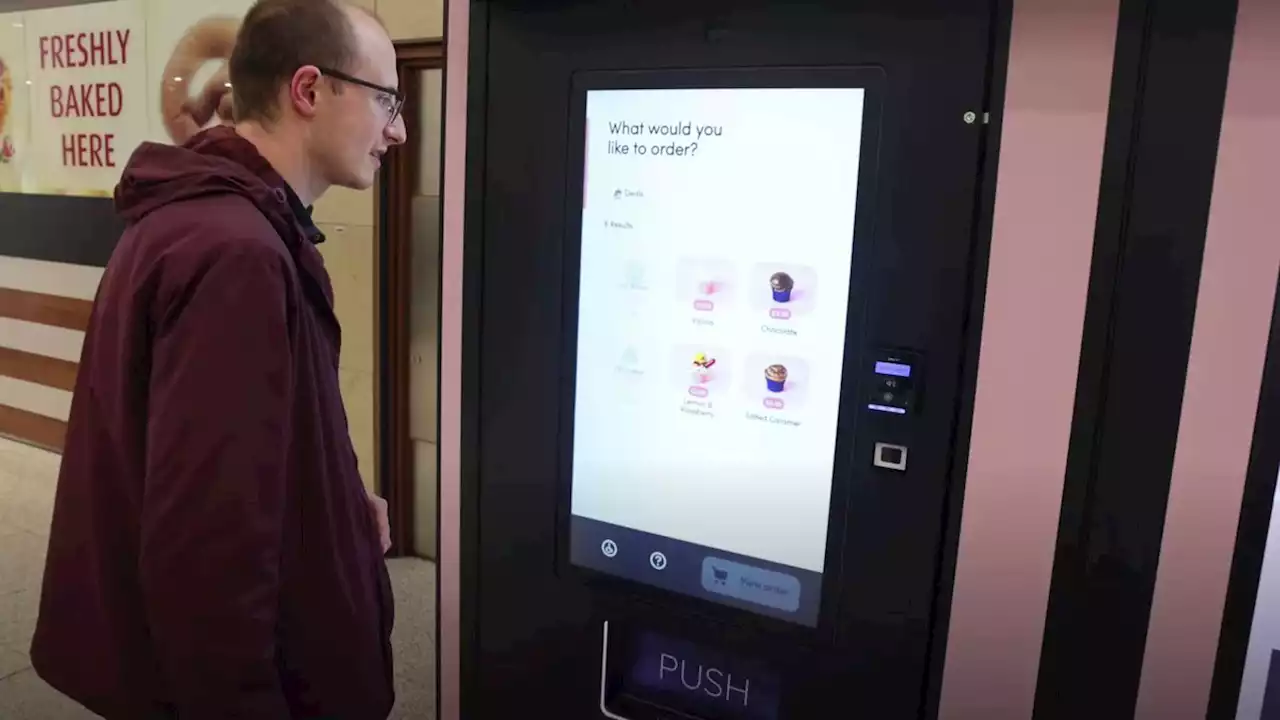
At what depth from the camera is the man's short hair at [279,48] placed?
1.38 metres

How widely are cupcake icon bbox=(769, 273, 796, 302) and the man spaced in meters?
0.68

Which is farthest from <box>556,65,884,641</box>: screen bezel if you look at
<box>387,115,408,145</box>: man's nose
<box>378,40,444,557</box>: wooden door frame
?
<box>378,40,444,557</box>: wooden door frame

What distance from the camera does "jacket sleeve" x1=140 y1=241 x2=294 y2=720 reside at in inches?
43.7

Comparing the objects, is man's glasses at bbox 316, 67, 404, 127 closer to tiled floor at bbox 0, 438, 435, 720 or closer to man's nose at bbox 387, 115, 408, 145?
man's nose at bbox 387, 115, 408, 145

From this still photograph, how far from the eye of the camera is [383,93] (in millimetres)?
1479

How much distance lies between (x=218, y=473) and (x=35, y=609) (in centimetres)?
301

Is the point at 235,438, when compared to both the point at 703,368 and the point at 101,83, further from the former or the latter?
the point at 101,83

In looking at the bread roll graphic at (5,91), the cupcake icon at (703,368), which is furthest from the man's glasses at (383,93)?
the bread roll graphic at (5,91)

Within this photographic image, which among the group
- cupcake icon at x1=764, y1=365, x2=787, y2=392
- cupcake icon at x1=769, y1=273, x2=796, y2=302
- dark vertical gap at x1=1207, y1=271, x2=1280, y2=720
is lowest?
dark vertical gap at x1=1207, y1=271, x2=1280, y2=720

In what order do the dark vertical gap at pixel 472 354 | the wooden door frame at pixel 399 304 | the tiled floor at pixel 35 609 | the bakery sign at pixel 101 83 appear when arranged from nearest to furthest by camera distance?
1. the dark vertical gap at pixel 472 354
2. the tiled floor at pixel 35 609
3. the wooden door frame at pixel 399 304
4. the bakery sign at pixel 101 83

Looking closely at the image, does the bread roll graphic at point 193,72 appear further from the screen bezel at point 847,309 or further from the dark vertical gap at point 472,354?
the screen bezel at point 847,309

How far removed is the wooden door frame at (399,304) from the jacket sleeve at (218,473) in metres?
2.53

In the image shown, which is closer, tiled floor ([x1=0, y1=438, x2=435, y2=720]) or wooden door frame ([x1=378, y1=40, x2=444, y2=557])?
tiled floor ([x1=0, y1=438, x2=435, y2=720])

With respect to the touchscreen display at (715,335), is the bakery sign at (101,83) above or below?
above
